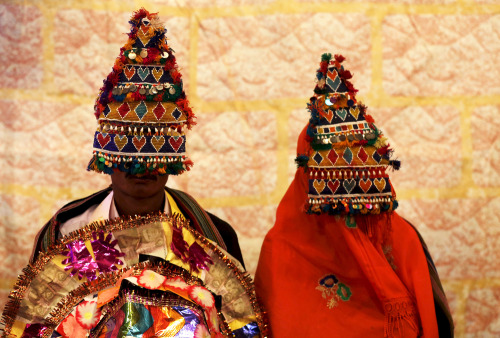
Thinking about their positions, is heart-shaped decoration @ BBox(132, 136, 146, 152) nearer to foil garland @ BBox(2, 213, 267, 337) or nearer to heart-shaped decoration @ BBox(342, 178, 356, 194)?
foil garland @ BBox(2, 213, 267, 337)

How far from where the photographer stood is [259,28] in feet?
10.9

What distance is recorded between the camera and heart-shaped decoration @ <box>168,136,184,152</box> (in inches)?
87.7

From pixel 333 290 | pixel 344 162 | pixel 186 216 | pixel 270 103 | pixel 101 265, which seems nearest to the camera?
pixel 101 265

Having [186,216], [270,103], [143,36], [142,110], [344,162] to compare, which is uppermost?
[270,103]

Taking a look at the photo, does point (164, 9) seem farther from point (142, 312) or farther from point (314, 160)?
point (142, 312)

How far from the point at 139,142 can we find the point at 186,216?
18.3 inches

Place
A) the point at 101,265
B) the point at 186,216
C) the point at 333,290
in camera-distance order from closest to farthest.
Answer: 1. the point at 101,265
2. the point at 333,290
3. the point at 186,216

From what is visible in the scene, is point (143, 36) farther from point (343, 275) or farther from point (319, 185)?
point (343, 275)

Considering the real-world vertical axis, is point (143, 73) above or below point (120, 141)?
above

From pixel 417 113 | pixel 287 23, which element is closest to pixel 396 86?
pixel 417 113

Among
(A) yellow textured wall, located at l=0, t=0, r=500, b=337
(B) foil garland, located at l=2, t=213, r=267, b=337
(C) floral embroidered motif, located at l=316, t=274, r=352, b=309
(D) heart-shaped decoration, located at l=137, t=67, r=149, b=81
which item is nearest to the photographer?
(B) foil garland, located at l=2, t=213, r=267, b=337

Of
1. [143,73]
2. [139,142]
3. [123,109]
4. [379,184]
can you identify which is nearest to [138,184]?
[139,142]

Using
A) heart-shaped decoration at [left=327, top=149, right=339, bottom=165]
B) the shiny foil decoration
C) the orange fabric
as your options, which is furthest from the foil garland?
heart-shaped decoration at [left=327, top=149, right=339, bottom=165]

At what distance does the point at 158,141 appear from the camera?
2.21m
